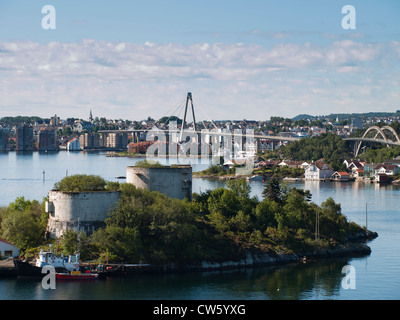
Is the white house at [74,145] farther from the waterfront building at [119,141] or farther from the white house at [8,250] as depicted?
Answer: the white house at [8,250]

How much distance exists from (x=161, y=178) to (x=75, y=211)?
2810 mm

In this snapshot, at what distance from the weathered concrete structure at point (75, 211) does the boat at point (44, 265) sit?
41.1 inches

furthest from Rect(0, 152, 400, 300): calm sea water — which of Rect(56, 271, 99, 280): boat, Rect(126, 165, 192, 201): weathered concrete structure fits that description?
Rect(126, 165, 192, 201): weathered concrete structure

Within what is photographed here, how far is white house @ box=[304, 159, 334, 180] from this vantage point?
1678 inches

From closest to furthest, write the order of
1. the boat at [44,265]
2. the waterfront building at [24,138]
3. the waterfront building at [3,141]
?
Result: the boat at [44,265] < the waterfront building at [24,138] < the waterfront building at [3,141]

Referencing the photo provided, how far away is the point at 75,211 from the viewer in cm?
1566

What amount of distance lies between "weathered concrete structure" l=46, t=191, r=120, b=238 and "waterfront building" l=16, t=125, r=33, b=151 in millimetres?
71186

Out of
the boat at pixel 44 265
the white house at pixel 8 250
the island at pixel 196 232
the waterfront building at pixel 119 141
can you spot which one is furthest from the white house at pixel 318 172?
the waterfront building at pixel 119 141

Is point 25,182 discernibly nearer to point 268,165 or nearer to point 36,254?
point 268,165

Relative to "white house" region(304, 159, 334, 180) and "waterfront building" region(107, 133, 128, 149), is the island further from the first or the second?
"waterfront building" region(107, 133, 128, 149)

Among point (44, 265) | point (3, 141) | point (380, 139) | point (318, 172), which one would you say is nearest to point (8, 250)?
point (44, 265)

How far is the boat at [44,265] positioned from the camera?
570 inches

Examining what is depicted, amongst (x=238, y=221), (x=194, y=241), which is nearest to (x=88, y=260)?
(x=194, y=241)
